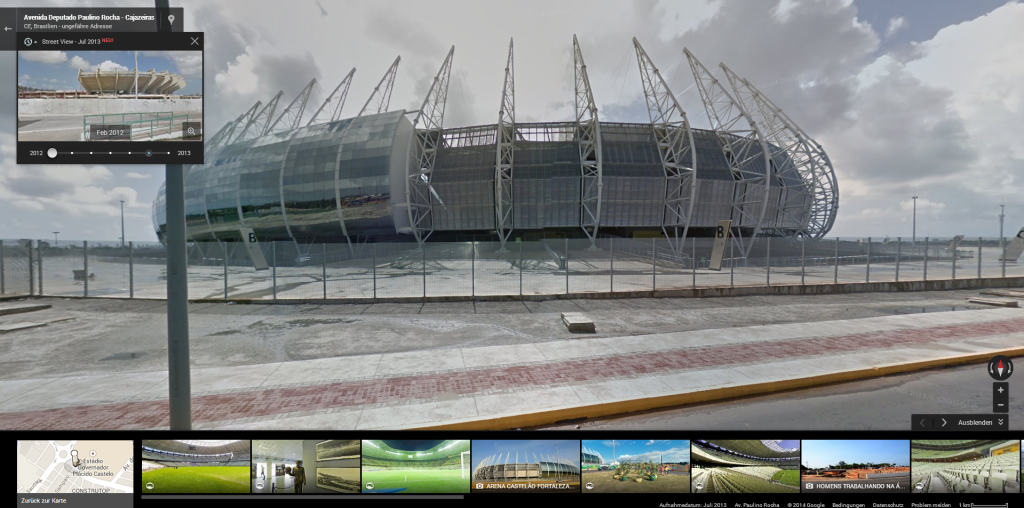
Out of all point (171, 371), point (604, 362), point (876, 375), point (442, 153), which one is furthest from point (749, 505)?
point (442, 153)

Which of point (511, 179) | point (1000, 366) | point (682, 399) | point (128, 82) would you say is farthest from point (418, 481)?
point (511, 179)

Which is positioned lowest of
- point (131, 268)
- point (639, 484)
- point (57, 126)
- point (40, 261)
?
point (639, 484)

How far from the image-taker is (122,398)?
16.5ft

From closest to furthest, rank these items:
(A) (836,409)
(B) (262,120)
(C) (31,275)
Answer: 1. (A) (836,409)
2. (C) (31,275)
3. (B) (262,120)

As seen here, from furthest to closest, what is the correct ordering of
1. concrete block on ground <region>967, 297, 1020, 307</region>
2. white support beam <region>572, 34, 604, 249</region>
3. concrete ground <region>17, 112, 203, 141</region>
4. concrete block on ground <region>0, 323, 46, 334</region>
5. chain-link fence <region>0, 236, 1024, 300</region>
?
white support beam <region>572, 34, 604, 249</region> → chain-link fence <region>0, 236, 1024, 300</region> → concrete block on ground <region>967, 297, 1020, 307</region> → concrete block on ground <region>0, 323, 46, 334</region> → concrete ground <region>17, 112, 203, 141</region>

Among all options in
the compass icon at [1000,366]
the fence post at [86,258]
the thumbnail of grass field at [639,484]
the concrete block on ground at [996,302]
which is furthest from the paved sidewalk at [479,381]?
the fence post at [86,258]

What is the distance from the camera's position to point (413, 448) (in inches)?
116

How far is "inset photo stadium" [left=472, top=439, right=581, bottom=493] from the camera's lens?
2924 mm

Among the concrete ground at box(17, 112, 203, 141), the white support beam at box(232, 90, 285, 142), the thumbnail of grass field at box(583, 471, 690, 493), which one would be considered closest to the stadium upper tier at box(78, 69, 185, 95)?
the concrete ground at box(17, 112, 203, 141)

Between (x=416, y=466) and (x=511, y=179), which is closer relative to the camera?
(x=416, y=466)

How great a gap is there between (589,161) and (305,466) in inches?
1433

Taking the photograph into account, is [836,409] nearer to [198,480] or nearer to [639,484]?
[639,484]

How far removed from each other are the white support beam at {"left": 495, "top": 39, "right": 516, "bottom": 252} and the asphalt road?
3025 centimetres

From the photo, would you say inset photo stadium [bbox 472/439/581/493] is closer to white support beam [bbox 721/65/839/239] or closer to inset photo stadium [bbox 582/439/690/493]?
inset photo stadium [bbox 582/439/690/493]
